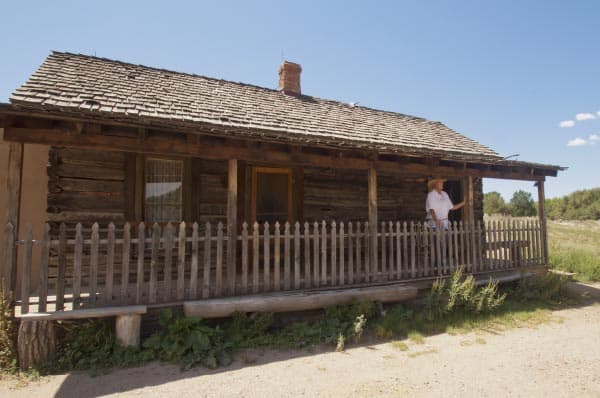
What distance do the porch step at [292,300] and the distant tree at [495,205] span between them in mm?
65678

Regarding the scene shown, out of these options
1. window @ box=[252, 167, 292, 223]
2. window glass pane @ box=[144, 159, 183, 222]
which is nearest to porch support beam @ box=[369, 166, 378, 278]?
window @ box=[252, 167, 292, 223]

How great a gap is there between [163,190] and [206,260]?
8.33ft

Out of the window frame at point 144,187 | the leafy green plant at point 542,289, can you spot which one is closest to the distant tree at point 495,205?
the leafy green plant at point 542,289

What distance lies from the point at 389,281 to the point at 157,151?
4.72m

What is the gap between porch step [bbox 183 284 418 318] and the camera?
194 inches

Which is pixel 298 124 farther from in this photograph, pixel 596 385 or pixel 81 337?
pixel 596 385

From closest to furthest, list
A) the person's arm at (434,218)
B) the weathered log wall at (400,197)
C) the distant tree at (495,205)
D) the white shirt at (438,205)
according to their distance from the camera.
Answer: the person's arm at (434,218), the white shirt at (438,205), the weathered log wall at (400,197), the distant tree at (495,205)

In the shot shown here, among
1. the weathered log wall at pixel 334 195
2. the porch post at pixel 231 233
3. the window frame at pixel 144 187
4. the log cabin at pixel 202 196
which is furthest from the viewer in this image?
the weathered log wall at pixel 334 195

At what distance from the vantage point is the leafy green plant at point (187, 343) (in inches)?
171

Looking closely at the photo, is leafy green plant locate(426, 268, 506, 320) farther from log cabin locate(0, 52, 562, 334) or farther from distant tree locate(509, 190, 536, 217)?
distant tree locate(509, 190, 536, 217)

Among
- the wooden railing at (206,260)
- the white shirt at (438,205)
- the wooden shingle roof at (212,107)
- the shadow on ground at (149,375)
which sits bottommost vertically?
the shadow on ground at (149,375)

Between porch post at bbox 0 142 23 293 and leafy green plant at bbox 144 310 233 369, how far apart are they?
1846mm

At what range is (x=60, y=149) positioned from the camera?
A: 20.6 ft

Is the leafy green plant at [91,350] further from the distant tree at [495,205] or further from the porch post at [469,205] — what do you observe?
the distant tree at [495,205]
